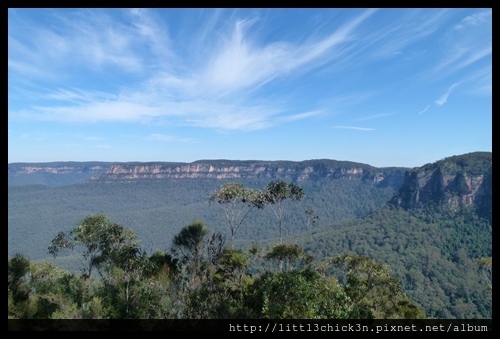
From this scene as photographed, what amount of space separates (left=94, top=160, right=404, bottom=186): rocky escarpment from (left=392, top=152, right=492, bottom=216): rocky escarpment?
1510 inches

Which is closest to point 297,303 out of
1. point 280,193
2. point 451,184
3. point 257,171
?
point 280,193

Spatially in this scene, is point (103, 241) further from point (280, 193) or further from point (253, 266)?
point (253, 266)

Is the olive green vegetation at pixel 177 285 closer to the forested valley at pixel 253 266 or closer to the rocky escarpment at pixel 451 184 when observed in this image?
the forested valley at pixel 253 266

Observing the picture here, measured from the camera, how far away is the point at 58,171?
146500 millimetres

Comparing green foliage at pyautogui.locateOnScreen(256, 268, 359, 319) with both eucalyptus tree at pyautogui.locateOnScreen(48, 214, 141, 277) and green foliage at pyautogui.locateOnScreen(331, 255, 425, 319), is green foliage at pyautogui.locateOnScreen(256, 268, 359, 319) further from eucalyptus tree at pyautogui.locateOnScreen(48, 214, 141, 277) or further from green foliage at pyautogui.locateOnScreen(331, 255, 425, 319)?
eucalyptus tree at pyautogui.locateOnScreen(48, 214, 141, 277)

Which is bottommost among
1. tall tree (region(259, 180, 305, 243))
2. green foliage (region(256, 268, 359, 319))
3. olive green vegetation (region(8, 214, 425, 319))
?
olive green vegetation (region(8, 214, 425, 319))

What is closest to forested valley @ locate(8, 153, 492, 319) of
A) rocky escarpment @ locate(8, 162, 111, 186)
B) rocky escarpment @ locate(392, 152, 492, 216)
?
rocky escarpment @ locate(392, 152, 492, 216)

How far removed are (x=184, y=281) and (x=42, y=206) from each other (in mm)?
106087

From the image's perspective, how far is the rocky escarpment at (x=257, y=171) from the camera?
10862 centimetres

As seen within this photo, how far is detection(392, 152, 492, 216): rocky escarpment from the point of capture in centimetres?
5541

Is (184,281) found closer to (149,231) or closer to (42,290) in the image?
(42,290)

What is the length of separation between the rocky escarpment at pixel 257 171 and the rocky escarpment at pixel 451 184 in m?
38.4
